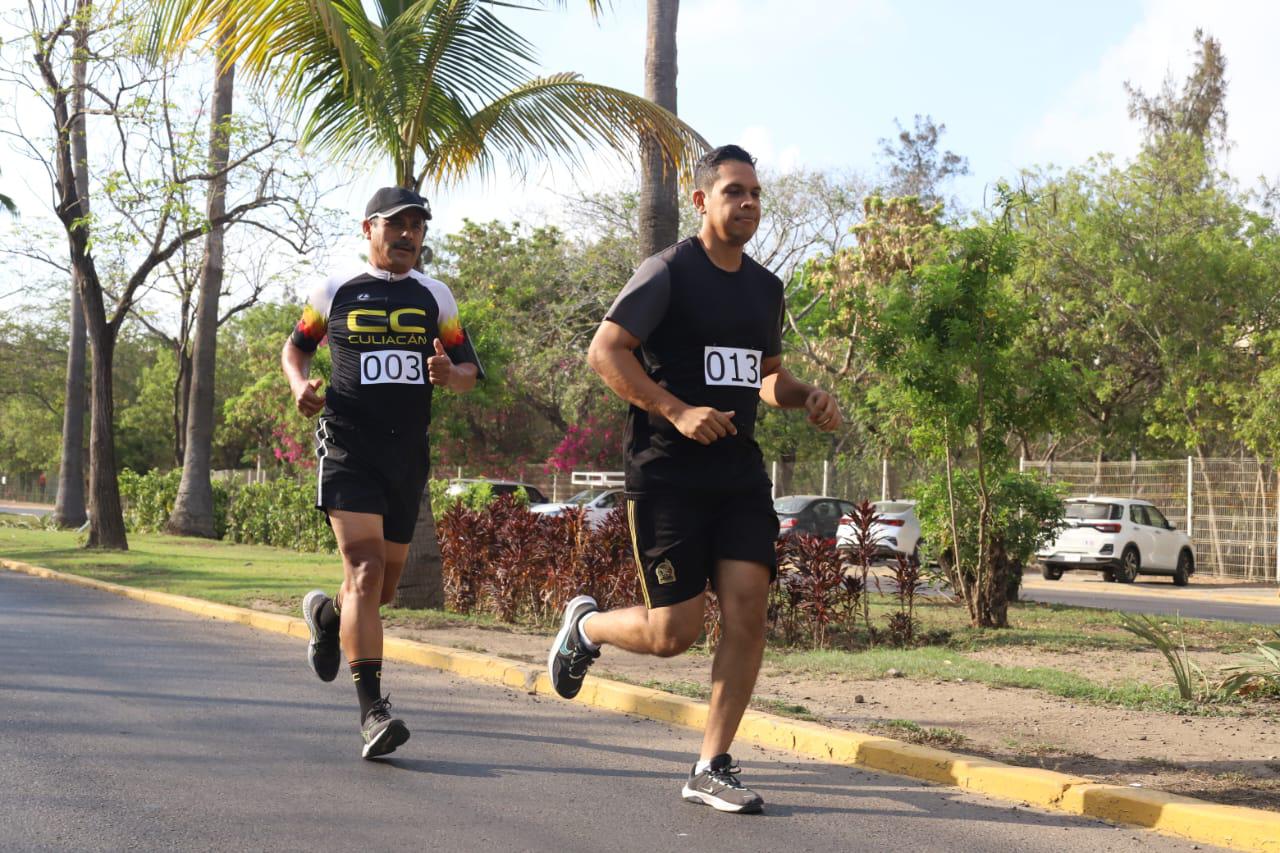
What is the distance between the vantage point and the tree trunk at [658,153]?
1109cm

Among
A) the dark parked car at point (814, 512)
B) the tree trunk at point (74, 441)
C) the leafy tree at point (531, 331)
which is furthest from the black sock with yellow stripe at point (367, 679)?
the tree trunk at point (74, 441)

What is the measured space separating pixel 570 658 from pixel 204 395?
2372cm

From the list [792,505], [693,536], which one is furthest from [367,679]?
[792,505]

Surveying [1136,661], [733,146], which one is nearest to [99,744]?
[733,146]

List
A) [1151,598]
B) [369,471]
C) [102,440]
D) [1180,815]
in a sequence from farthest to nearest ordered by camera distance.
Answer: [102,440] < [1151,598] < [369,471] < [1180,815]

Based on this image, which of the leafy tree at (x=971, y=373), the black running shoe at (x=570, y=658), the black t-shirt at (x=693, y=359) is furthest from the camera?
the leafy tree at (x=971, y=373)

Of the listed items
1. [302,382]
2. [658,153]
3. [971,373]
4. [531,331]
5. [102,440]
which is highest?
[531,331]

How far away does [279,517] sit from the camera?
26.1 metres

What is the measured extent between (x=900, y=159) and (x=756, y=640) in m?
48.2

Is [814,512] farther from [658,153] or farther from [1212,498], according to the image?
[658,153]

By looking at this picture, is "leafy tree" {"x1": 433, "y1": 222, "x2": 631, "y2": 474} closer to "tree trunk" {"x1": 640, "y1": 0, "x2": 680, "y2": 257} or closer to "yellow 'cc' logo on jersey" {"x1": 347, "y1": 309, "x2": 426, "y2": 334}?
"tree trunk" {"x1": 640, "y1": 0, "x2": 680, "y2": 257}

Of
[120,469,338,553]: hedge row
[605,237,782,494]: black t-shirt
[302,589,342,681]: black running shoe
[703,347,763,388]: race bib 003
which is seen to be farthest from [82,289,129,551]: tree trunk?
[703,347,763,388]: race bib 003

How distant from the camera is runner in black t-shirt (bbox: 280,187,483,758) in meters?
5.55

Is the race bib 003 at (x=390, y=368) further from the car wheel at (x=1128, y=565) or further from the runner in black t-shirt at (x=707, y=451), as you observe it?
the car wheel at (x=1128, y=565)
